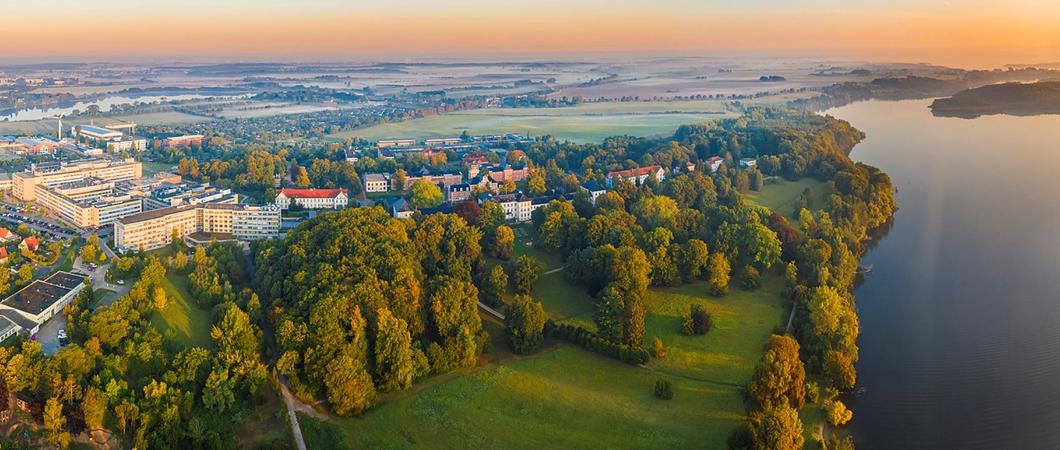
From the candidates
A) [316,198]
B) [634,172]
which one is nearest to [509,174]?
[634,172]

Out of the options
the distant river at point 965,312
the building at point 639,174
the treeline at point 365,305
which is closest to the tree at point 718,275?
the distant river at point 965,312

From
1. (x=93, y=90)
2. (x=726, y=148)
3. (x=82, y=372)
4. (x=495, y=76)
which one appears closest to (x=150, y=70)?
(x=93, y=90)

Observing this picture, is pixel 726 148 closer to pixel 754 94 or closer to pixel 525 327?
pixel 525 327

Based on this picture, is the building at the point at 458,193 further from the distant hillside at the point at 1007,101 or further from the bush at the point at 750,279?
the distant hillside at the point at 1007,101

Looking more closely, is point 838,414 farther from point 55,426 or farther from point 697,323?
point 55,426

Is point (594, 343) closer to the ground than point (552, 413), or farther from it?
farther from it

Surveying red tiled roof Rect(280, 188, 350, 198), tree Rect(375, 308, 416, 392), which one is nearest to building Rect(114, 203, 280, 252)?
red tiled roof Rect(280, 188, 350, 198)
